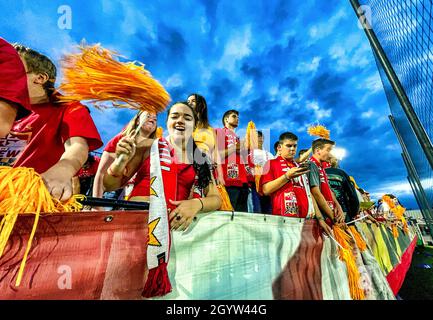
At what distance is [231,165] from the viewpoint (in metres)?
3.73

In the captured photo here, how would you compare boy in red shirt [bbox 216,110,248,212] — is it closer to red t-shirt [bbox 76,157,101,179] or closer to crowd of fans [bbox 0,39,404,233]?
crowd of fans [bbox 0,39,404,233]

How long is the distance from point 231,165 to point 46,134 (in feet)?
8.77

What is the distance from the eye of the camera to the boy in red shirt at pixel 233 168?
3.59 metres

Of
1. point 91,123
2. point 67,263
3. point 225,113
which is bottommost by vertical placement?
point 67,263

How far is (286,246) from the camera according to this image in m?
2.07

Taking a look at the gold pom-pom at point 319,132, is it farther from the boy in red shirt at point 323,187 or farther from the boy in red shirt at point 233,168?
the boy in red shirt at point 233,168

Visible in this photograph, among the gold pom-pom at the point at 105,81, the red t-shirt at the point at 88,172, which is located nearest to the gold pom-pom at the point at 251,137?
the red t-shirt at the point at 88,172

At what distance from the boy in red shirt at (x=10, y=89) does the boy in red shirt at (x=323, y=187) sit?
10.5 ft

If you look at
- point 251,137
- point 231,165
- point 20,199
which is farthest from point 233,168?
point 20,199

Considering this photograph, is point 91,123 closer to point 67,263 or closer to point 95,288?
point 67,263

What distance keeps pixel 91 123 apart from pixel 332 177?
4427 millimetres

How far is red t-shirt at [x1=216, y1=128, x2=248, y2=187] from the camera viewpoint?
11.9 feet

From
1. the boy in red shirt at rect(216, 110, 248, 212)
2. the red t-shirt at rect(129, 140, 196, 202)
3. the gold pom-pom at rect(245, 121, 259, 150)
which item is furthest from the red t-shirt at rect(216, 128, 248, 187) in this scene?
the red t-shirt at rect(129, 140, 196, 202)
